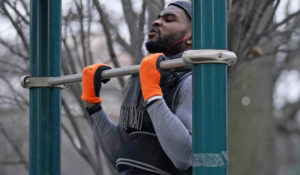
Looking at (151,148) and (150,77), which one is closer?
(150,77)

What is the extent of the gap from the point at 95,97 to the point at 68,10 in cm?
222

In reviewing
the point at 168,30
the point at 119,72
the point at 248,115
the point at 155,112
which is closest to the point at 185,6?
the point at 168,30

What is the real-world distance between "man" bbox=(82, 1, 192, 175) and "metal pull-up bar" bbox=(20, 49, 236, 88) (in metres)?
0.06

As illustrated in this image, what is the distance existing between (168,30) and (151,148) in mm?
537

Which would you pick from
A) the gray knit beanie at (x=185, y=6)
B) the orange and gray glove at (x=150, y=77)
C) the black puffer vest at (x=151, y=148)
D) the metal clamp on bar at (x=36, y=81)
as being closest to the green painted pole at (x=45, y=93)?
the metal clamp on bar at (x=36, y=81)

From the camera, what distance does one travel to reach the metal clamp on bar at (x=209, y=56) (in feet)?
6.14

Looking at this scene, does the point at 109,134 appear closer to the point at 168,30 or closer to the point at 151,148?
the point at 151,148

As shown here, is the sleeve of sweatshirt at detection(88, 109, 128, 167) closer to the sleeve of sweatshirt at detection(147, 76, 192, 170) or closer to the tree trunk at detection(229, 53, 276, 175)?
the sleeve of sweatshirt at detection(147, 76, 192, 170)

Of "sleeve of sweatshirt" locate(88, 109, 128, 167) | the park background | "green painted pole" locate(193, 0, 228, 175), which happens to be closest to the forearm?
"green painted pole" locate(193, 0, 228, 175)

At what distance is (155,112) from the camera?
→ 218cm

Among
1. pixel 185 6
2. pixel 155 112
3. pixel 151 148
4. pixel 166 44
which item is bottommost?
pixel 151 148

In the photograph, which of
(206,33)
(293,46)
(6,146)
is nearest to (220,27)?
(206,33)

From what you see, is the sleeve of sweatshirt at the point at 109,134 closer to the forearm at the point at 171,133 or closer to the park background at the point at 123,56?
the forearm at the point at 171,133

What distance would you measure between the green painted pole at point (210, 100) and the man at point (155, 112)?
11.6 inches
